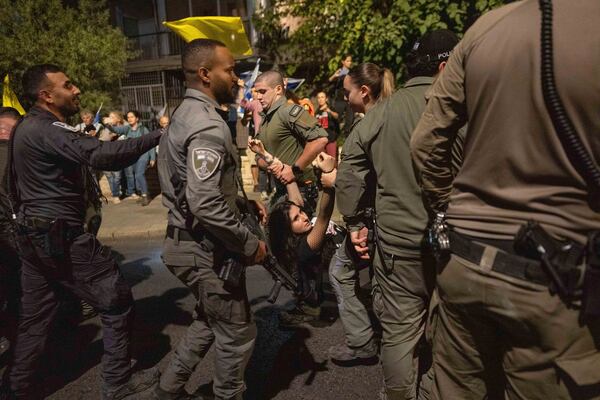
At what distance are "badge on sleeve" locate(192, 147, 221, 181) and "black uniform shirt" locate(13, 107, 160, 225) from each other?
579mm

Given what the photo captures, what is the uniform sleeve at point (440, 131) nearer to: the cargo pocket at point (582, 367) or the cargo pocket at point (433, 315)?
the cargo pocket at point (433, 315)

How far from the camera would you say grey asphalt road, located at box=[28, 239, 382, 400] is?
9.41 feet

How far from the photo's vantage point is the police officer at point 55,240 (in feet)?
8.45

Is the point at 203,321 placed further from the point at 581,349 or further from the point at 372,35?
the point at 372,35

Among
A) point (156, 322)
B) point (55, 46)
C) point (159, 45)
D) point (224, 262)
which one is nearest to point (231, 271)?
point (224, 262)

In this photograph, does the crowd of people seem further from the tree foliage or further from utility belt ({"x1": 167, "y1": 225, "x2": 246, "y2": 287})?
the tree foliage

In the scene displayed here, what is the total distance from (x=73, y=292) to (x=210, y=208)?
1270 mm

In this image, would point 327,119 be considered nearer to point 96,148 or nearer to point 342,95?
point 342,95

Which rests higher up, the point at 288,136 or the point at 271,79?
the point at 271,79

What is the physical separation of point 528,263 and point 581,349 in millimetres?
278

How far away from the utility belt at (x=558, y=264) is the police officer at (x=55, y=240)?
1.98m

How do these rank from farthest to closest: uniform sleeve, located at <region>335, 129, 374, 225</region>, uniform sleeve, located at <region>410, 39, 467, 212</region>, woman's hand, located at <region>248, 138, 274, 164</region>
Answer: woman's hand, located at <region>248, 138, 274, 164</region> → uniform sleeve, located at <region>335, 129, 374, 225</region> → uniform sleeve, located at <region>410, 39, 467, 212</region>

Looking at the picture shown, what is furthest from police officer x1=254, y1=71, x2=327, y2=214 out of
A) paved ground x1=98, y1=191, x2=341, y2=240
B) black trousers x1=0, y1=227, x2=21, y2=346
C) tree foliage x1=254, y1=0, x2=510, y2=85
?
tree foliage x1=254, y1=0, x2=510, y2=85

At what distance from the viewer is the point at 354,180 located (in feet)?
8.31
